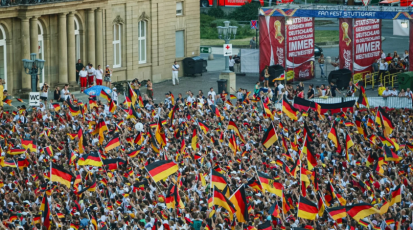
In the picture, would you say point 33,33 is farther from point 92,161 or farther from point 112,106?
point 92,161

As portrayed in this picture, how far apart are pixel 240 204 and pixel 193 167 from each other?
5622 mm

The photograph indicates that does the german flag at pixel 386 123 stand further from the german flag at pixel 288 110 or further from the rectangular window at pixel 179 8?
the rectangular window at pixel 179 8

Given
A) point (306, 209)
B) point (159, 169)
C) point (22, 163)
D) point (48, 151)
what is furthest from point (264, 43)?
point (306, 209)

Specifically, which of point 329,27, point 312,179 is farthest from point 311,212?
point 329,27

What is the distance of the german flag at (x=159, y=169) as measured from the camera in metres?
22.2

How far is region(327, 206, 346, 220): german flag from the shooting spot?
20.0 meters

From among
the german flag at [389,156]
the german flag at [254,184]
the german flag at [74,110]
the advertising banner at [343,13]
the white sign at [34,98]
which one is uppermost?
the advertising banner at [343,13]

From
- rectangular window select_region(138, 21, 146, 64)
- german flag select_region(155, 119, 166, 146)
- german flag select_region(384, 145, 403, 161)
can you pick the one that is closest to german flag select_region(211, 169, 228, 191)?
german flag select_region(384, 145, 403, 161)

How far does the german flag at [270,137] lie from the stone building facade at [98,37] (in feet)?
56.1

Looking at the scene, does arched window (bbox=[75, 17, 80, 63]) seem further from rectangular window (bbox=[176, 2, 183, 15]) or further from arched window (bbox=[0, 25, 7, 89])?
rectangular window (bbox=[176, 2, 183, 15])

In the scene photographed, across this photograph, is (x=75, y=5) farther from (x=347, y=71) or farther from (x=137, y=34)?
(x=347, y=71)

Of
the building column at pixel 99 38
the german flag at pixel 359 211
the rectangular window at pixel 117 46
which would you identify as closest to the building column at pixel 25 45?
the building column at pixel 99 38

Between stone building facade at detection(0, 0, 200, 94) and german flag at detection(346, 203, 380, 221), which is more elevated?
stone building facade at detection(0, 0, 200, 94)

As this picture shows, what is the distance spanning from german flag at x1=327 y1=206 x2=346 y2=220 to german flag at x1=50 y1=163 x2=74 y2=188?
7510mm
